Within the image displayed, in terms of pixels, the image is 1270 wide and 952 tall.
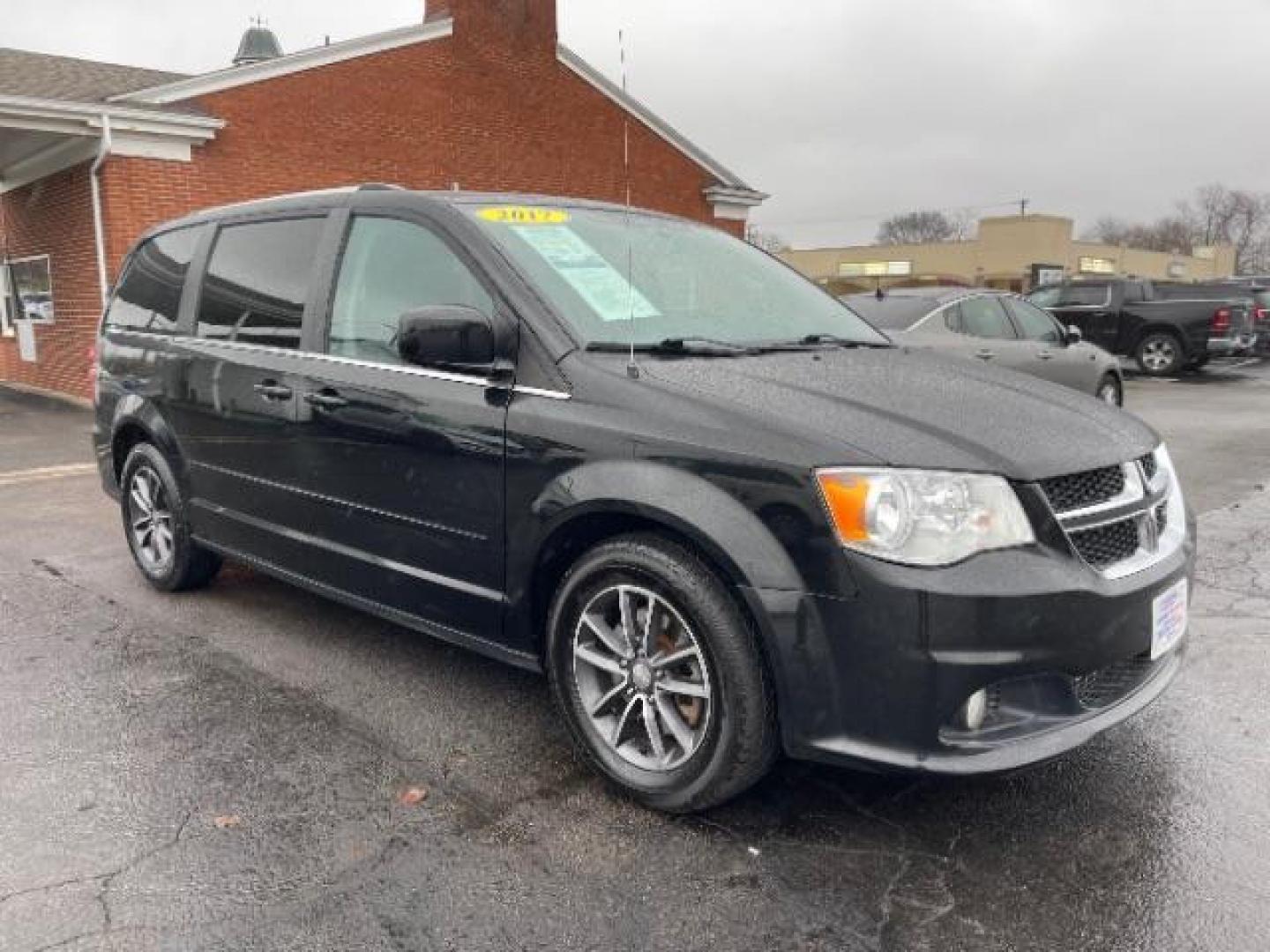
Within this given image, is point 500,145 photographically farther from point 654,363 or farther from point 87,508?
point 654,363

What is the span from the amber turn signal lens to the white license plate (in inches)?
34.0

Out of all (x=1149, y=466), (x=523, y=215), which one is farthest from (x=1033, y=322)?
(x=523, y=215)

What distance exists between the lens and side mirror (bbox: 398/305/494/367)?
10.0ft

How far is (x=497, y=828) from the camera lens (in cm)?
284

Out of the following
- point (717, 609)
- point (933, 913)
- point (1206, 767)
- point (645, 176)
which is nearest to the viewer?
point (933, 913)

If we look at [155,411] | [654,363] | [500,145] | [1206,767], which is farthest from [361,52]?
[1206,767]

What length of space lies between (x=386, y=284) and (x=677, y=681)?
1.79 m

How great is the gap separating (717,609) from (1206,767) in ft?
5.66

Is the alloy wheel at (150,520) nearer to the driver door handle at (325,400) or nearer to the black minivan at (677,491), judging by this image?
the black minivan at (677,491)

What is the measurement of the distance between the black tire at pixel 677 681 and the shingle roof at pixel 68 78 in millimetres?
11447

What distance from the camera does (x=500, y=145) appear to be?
15969 mm

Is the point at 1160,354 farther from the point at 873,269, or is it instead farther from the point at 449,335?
the point at 873,269

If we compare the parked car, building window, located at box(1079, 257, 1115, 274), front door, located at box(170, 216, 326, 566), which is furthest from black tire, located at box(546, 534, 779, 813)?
building window, located at box(1079, 257, 1115, 274)

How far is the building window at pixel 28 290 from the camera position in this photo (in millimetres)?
14484
